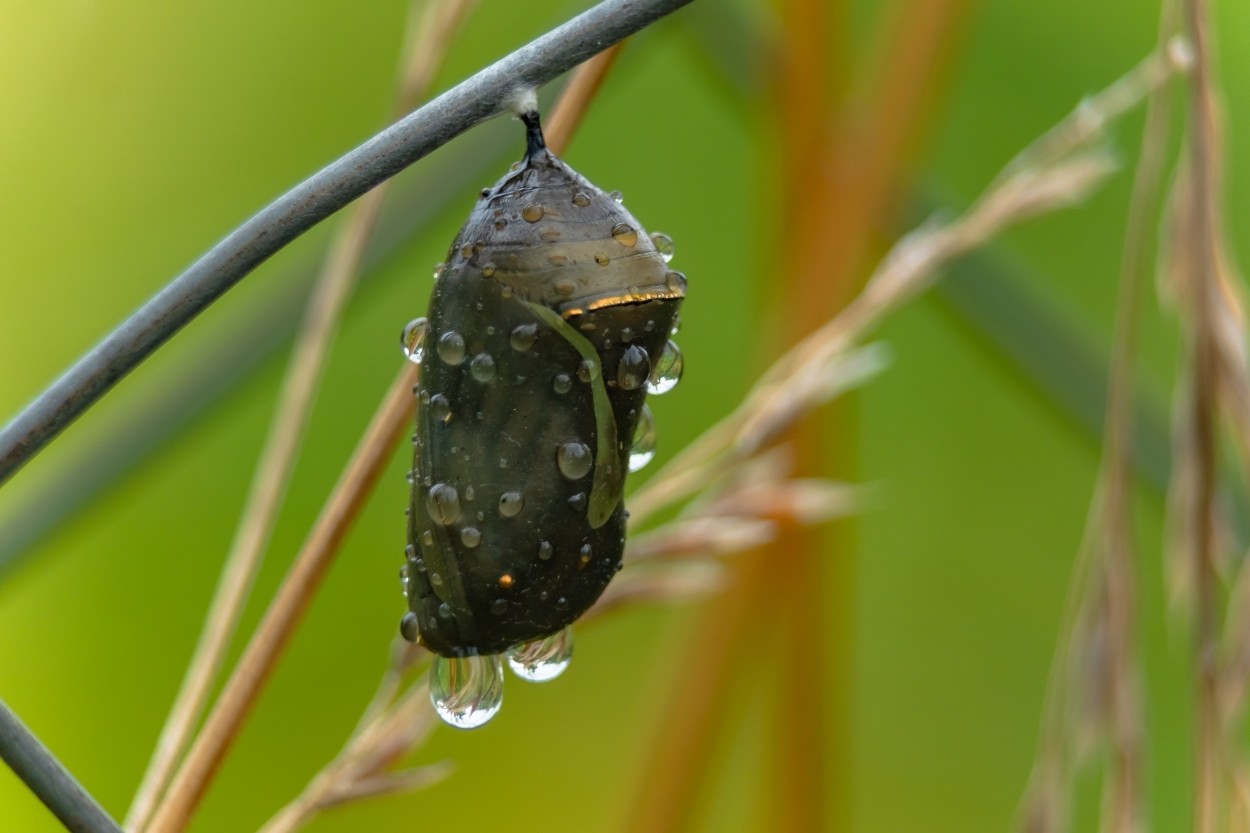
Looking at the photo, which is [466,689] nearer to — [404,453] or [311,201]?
[311,201]

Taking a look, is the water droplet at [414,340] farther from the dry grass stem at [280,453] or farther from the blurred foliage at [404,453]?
the blurred foliage at [404,453]

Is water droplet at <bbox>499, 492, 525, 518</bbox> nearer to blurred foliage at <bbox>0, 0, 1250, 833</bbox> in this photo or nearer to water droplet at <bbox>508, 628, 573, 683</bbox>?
water droplet at <bbox>508, 628, 573, 683</bbox>

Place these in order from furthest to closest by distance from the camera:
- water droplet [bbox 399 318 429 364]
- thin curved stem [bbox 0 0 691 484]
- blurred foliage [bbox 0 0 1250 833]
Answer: blurred foliage [bbox 0 0 1250 833] → water droplet [bbox 399 318 429 364] → thin curved stem [bbox 0 0 691 484]

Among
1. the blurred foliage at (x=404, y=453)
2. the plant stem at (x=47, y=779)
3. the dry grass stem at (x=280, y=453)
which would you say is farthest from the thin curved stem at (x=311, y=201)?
the blurred foliage at (x=404, y=453)

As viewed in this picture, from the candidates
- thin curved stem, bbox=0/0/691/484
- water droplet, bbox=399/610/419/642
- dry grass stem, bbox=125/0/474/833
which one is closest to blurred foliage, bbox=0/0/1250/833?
dry grass stem, bbox=125/0/474/833

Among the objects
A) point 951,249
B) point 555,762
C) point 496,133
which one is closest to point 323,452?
point 555,762

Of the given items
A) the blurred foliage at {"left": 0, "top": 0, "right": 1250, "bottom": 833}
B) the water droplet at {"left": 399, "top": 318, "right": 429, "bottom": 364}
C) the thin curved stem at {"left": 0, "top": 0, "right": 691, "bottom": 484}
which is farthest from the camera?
the blurred foliage at {"left": 0, "top": 0, "right": 1250, "bottom": 833}

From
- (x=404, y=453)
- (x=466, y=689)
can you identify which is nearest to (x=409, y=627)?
(x=466, y=689)
